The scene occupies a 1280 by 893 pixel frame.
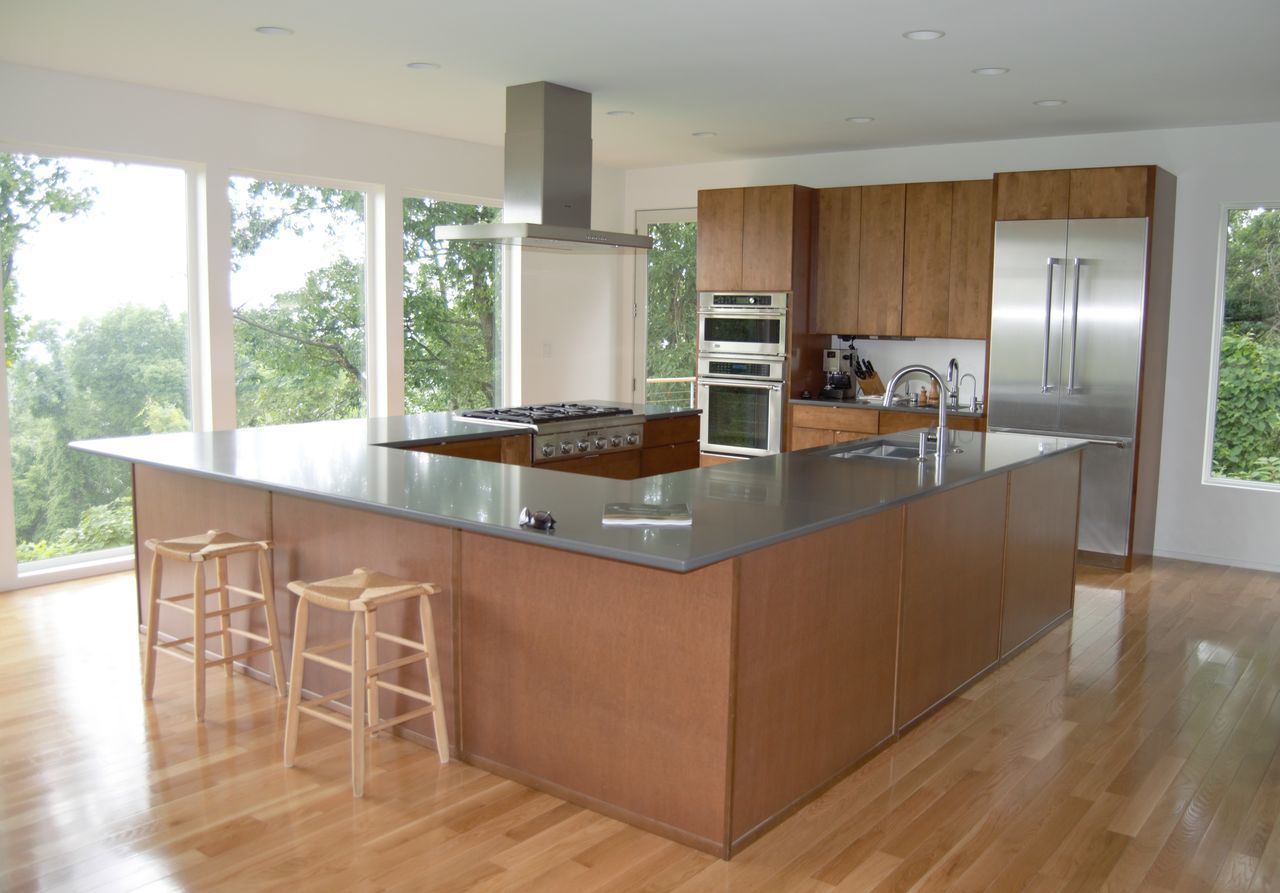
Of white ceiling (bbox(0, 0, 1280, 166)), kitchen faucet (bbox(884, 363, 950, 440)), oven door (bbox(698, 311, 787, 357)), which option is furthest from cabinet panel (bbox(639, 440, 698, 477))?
kitchen faucet (bbox(884, 363, 950, 440))

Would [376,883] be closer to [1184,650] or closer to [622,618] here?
[622,618]

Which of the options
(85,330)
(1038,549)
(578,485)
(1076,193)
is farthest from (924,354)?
(85,330)

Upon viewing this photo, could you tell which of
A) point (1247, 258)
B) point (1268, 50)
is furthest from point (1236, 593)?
point (1268, 50)

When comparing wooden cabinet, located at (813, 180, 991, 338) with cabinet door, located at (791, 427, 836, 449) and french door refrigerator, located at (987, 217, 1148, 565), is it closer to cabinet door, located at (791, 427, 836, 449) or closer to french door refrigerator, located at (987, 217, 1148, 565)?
french door refrigerator, located at (987, 217, 1148, 565)

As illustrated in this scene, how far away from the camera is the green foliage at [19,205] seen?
5230 millimetres

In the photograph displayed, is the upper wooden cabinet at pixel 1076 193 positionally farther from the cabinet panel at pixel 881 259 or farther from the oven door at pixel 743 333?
the oven door at pixel 743 333

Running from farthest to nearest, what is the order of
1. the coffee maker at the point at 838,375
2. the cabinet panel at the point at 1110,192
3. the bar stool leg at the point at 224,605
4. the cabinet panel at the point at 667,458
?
1. the coffee maker at the point at 838,375
2. the cabinet panel at the point at 667,458
3. the cabinet panel at the point at 1110,192
4. the bar stool leg at the point at 224,605

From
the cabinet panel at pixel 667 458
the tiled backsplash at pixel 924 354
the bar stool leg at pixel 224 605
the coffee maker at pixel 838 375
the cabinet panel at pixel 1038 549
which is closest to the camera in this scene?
the bar stool leg at pixel 224 605

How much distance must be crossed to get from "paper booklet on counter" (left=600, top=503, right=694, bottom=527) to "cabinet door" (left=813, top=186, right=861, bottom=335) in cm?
460

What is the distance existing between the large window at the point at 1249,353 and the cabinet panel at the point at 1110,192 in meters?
0.74

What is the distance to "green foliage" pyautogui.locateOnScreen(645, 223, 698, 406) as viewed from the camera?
8.35 m

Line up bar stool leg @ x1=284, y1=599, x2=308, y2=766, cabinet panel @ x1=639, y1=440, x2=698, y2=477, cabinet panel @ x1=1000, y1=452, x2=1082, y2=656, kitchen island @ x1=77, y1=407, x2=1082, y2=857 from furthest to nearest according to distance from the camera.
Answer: cabinet panel @ x1=639, y1=440, x2=698, y2=477, cabinet panel @ x1=1000, y1=452, x2=1082, y2=656, bar stool leg @ x1=284, y1=599, x2=308, y2=766, kitchen island @ x1=77, y1=407, x2=1082, y2=857

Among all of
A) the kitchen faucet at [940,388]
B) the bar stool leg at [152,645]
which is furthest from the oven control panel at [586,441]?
the bar stool leg at [152,645]

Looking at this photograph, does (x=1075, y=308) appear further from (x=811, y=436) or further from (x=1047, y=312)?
(x=811, y=436)
